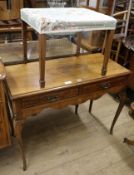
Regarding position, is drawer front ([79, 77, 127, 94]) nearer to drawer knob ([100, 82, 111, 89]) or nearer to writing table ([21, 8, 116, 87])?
drawer knob ([100, 82, 111, 89])

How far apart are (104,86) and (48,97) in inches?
18.8

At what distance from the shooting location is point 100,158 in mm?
1655

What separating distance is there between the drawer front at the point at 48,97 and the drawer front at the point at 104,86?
0.08m

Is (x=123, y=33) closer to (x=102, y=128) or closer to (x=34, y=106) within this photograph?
(x=102, y=128)

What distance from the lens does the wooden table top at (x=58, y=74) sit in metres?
1.24

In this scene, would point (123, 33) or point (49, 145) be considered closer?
point (49, 145)

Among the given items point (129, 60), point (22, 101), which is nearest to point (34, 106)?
point (22, 101)

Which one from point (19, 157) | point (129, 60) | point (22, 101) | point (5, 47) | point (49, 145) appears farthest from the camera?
point (129, 60)

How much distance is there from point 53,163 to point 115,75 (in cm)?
88

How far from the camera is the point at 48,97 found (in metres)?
1.29

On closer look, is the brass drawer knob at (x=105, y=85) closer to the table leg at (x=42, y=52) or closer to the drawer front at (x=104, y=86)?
the drawer front at (x=104, y=86)

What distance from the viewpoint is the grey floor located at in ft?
5.08

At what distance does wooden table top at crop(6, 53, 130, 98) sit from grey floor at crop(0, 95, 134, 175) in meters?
0.69

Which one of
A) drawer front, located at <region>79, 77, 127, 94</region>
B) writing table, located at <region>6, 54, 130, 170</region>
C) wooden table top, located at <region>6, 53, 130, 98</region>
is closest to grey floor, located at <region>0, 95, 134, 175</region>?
writing table, located at <region>6, 54, 130, 170</region>
